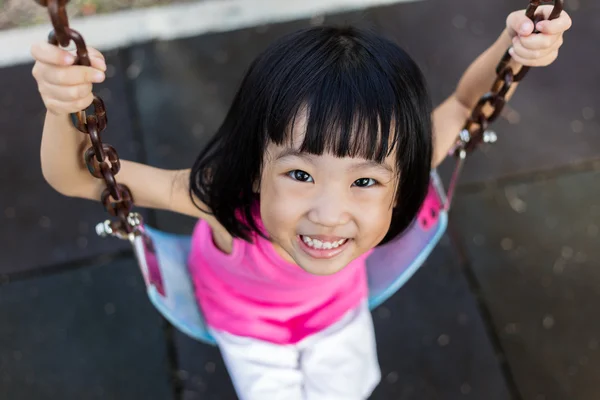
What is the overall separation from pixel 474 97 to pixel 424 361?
682mm

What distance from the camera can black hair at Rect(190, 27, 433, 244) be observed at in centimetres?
79

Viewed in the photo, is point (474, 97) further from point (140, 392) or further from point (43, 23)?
point (43, 23)

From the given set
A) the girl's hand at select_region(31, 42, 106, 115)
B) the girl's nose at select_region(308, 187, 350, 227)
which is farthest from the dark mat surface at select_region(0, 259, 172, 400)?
the girl's hand at select_region(31, 42, 106, 115)

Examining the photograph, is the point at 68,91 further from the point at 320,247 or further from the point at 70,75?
the point at 320,247

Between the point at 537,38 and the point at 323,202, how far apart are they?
38 centimetres

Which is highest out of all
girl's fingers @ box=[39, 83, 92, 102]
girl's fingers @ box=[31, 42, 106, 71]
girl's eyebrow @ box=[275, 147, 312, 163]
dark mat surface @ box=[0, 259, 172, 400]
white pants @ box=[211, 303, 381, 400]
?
girl's fingers @ box=[31, 42, 106, 71]

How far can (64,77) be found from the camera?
2.08 feet

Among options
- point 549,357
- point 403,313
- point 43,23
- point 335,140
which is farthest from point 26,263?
point 549,357

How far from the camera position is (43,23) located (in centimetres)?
192

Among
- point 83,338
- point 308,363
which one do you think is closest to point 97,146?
point 308,363

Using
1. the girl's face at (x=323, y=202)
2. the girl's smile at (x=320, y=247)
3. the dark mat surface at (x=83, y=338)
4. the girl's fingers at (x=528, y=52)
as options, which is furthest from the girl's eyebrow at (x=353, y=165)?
the dark mat surface at (x=83, y=338)

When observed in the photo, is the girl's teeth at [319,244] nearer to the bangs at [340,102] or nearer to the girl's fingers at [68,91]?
the bangs at [340,102]

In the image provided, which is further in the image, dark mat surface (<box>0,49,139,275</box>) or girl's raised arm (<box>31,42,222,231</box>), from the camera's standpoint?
dark mat surface (<box>0,49,139,275</box>)

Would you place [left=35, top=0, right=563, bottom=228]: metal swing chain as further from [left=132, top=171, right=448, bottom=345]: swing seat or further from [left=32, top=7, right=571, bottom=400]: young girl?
[left=132, top=171, right=448, bottom=345]: swing seat
